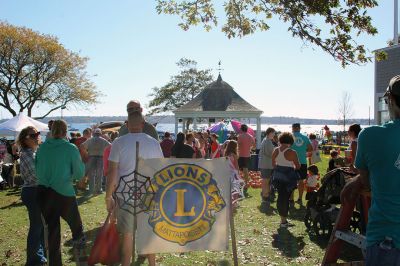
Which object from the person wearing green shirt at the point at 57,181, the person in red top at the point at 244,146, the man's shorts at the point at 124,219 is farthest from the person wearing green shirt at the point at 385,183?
the person in red top at the point at 244,146

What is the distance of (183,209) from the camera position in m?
4.53

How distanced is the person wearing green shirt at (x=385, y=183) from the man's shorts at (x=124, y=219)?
2.58m

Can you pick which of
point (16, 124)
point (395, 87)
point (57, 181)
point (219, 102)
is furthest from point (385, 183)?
point (219, 102)

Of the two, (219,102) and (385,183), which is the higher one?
(219,102)

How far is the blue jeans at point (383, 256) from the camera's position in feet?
8.12

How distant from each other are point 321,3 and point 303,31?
712 millimetres

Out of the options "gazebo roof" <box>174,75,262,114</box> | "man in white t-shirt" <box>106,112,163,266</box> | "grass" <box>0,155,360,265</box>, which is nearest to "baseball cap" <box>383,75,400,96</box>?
"man in white t-shirt" <box>106,112,163,266</box>

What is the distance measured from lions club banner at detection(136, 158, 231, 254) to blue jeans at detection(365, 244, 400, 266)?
2.24 metres

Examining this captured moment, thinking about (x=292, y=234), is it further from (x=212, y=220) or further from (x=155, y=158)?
(x=155, y=158)

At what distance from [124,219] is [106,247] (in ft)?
1.09

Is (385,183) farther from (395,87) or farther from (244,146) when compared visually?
(244,146)

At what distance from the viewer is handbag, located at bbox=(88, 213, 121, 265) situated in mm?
4562

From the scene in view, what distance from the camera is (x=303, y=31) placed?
8992mm

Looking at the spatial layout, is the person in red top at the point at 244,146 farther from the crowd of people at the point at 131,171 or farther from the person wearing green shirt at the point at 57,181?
the person wearing green shirt at the point at 57,181
